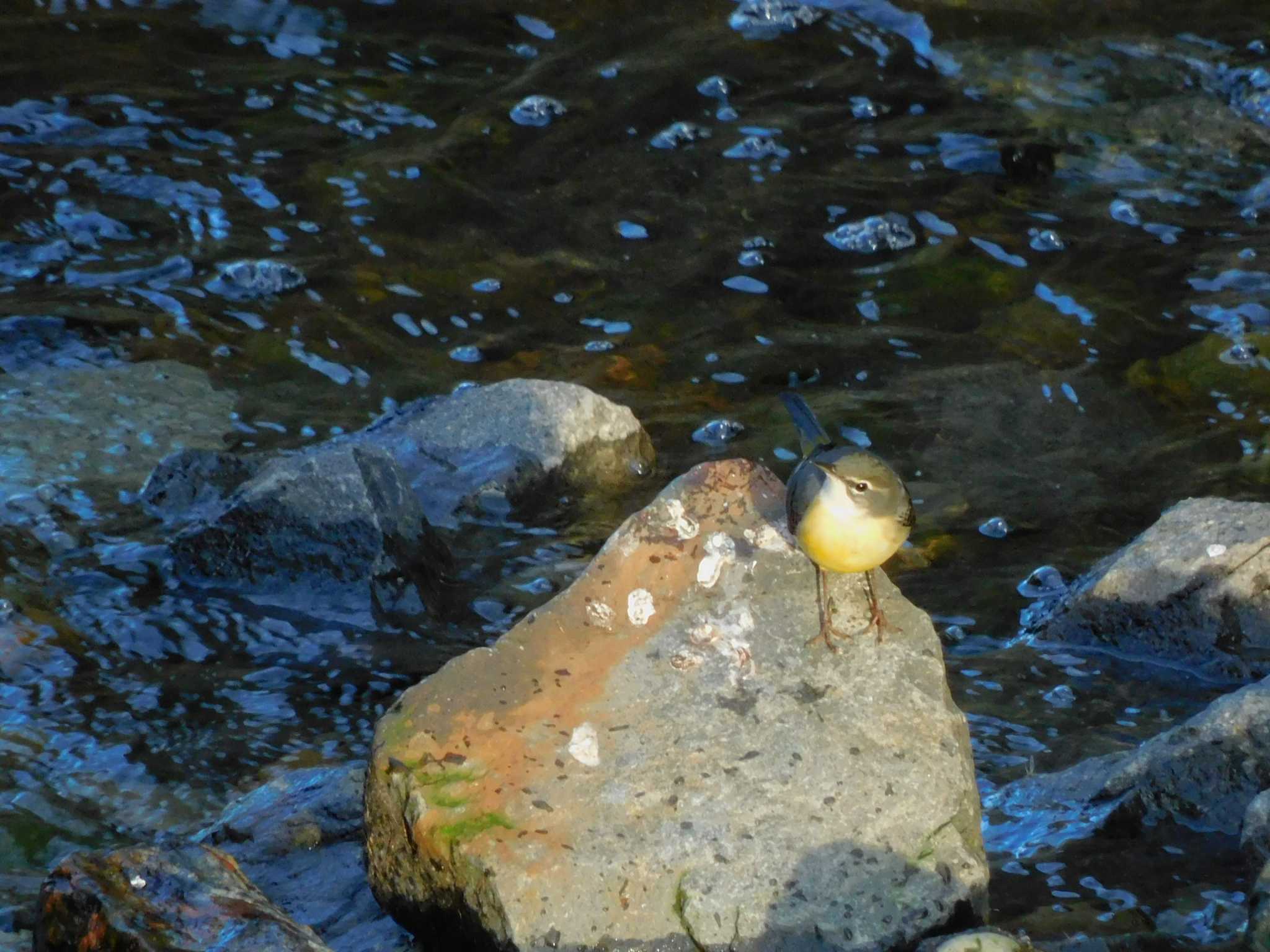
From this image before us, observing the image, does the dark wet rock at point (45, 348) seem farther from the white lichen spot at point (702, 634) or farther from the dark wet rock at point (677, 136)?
the white lichen spot at point (702, 634)

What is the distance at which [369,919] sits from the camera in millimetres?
4379

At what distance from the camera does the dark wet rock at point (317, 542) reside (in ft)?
21.3

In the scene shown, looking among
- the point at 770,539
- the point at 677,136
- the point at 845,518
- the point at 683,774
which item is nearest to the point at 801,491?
the point at 845,518

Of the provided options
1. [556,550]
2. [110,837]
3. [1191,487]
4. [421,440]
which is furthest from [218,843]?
[1191,487]

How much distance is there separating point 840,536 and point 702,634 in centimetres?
46

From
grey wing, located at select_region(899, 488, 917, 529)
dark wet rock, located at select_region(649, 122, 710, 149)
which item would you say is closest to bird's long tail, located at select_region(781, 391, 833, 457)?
grey wing, located at select_region(899, 488, 917, 529)

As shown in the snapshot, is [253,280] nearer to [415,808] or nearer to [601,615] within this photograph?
[601,615]

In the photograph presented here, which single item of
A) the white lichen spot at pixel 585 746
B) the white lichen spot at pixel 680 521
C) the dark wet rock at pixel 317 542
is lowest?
the dark wet rock at pixel 317 542

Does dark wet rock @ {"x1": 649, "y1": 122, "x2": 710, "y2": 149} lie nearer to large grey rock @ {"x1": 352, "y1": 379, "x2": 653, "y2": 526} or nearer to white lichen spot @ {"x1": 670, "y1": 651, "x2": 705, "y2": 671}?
large grey rock @ {"x1": 352, "y1": 379, "x2": 653, "y2": 526}

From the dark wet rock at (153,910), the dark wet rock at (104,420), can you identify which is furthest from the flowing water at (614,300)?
the dark wet rock at (153,910)

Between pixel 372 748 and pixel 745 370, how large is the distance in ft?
14.9

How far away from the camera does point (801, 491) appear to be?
14.7 ft

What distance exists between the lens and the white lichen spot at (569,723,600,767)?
13.7 feet

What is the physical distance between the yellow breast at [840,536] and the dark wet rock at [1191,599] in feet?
6.87
